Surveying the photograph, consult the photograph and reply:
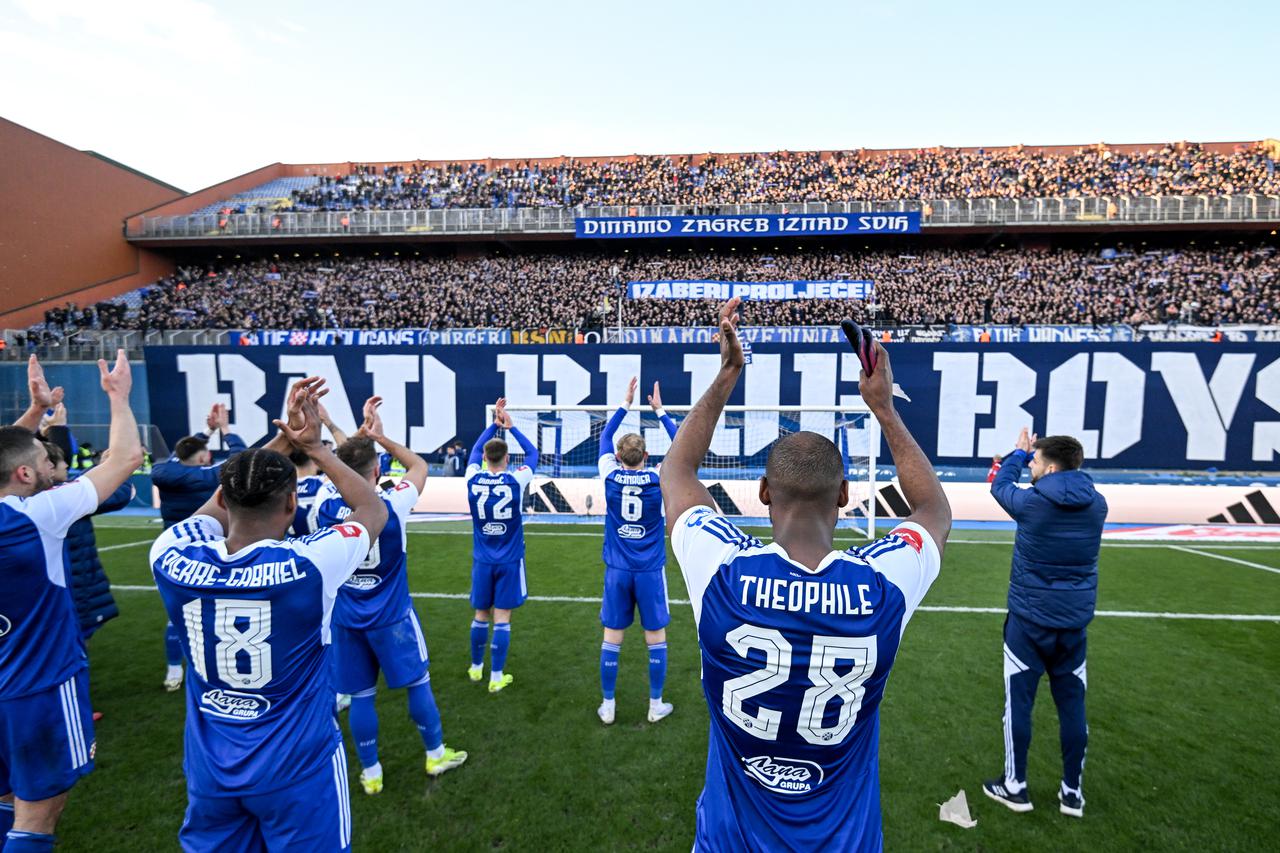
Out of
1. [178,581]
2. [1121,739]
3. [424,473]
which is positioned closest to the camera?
[178,581]

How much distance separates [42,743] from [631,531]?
409cm

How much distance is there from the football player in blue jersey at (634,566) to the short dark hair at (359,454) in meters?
2.17

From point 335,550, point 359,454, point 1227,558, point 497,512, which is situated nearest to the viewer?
point 335,550

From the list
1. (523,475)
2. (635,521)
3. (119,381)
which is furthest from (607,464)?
(119,381)

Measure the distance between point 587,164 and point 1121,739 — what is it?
4050 cm

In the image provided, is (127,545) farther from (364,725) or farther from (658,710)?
(658,710)

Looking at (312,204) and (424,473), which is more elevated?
(312,204)

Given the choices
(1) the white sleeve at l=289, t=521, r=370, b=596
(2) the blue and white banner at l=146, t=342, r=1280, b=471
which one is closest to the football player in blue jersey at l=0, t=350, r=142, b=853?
(1) the white sleeve at l=289, t=521, r=370, b=596

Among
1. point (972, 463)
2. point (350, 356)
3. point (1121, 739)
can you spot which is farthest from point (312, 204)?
point (1121, 739)

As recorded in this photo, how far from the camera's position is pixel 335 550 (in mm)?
2580

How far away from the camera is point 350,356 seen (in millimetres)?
19078

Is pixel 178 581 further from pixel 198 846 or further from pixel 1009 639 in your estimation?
pixel 1009 639

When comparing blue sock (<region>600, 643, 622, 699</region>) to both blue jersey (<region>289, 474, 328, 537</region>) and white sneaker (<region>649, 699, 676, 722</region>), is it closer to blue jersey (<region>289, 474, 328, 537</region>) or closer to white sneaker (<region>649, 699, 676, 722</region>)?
white sneaker (<region>649, 699, 676, 722</region>)

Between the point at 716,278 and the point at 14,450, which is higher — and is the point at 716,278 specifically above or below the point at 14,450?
above
